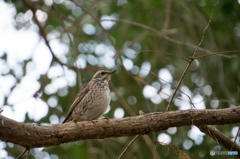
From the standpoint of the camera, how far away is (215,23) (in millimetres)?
5133

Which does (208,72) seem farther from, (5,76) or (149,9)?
(5,76)

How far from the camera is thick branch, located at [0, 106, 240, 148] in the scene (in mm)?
2361

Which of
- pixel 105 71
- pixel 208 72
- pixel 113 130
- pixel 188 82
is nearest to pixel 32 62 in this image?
pixel 105 71

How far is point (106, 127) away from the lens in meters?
2.89

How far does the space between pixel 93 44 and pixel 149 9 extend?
1.74 meters

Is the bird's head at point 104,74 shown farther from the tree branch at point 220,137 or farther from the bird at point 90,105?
the tree branch at point 220,137

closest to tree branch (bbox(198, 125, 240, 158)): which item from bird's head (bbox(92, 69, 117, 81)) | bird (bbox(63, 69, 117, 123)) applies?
bird (bbox(63, 69, 117, 123))

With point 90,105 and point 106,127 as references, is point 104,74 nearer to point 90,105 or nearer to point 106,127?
point 90,105

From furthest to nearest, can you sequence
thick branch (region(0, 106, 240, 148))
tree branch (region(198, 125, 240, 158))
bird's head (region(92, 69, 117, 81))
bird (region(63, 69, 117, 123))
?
bird's head (region(92, 69, 117, 81))
bird (region(63, 69, 117, 123))
tree branch (region(198, 125, 240, 158))
thick branch (region(0, 106, 240, 148))

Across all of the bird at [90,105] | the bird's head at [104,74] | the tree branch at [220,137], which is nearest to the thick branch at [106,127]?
the tree branch at [220,137]

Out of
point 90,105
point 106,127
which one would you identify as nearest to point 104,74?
point 90,105

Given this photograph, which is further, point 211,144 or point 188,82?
point 188,82

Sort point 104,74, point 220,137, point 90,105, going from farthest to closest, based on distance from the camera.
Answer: point 104,74, point 90,105, point 220,137

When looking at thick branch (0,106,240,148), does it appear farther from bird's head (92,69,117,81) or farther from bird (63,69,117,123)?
bird's head (92,69,117,81)
